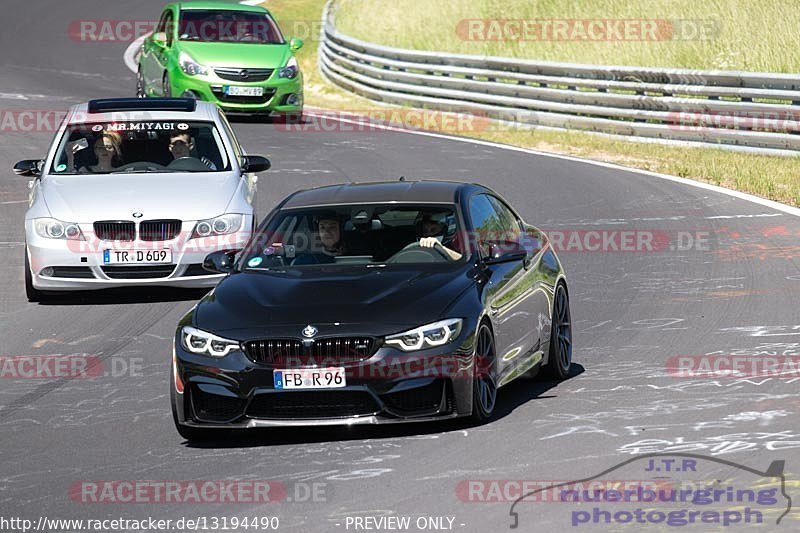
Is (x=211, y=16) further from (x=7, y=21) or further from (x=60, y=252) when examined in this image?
(x=7, y=21)

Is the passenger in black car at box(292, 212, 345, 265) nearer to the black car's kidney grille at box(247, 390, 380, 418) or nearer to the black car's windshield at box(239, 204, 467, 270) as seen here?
the black car's windshield at box(239, 204, 467, 270)

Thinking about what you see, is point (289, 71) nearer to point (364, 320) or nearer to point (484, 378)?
point (484, 378)

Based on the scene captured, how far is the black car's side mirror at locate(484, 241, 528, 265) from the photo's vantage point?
9641 millimetres

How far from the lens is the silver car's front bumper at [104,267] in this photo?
13.6 meters

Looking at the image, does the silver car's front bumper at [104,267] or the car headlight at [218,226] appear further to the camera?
the car headlight at [218,226]

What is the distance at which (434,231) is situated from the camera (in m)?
9.98

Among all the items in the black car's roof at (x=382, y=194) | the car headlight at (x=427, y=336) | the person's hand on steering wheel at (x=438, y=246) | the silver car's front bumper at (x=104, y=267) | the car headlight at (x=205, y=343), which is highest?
the black car's roof at (x=382, y=194)

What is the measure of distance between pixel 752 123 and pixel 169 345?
42.2ft

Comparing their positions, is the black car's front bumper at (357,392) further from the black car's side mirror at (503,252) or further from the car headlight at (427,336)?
the black car's side mirror at (503,252)

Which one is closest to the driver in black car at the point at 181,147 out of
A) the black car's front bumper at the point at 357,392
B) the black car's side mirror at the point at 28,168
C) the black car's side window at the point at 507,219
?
the black car's side mirror at the point at 28,168

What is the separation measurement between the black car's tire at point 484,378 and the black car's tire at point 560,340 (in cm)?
122

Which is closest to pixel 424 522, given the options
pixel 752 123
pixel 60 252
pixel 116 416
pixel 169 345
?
pixel 116 416

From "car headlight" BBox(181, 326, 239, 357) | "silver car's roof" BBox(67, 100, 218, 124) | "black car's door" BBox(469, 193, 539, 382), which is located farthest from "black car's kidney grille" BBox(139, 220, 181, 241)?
"car headlight" BBox(181, 326, 239, 357)

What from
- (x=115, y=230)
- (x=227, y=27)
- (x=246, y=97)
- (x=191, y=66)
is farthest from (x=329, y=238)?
(x=227, y=27)
